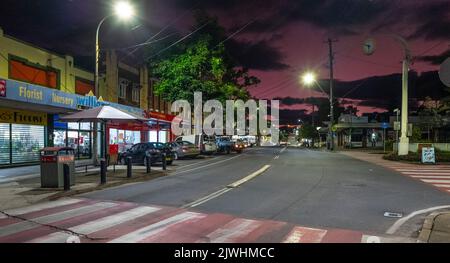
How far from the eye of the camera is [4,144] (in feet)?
72.3

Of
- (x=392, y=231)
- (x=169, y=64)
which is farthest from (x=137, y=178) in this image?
(x=169, y=64)

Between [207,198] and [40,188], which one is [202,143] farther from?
[207,198]

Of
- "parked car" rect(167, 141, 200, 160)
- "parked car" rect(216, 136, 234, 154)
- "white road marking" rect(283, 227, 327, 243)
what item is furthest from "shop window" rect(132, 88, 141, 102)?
"white road marking" rect(283, 227, 327, 243)

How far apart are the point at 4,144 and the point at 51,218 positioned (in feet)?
48.8

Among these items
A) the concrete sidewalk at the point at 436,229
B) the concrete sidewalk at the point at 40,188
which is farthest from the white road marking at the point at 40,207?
the concrete sidewalk at the point at 436,229

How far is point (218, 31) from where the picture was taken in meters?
38.2

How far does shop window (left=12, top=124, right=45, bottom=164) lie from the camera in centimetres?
2288

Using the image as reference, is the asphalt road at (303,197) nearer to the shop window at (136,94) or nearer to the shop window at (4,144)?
the shop window at (4,144)

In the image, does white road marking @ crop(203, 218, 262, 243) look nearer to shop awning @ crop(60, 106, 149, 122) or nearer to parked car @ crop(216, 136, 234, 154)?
shop awning @ crop(60, 106, 149, 122)

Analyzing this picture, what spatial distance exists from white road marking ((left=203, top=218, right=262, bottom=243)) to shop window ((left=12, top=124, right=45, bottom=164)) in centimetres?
1793

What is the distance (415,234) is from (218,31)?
32203mm

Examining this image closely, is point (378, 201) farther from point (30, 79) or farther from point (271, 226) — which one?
point (30, 79)

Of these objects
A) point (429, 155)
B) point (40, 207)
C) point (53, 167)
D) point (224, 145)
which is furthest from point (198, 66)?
point (40, 207)

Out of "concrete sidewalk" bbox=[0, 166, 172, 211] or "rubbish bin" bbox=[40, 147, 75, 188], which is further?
"rubbish bin" bbox=[40, 147, 75, 188]
